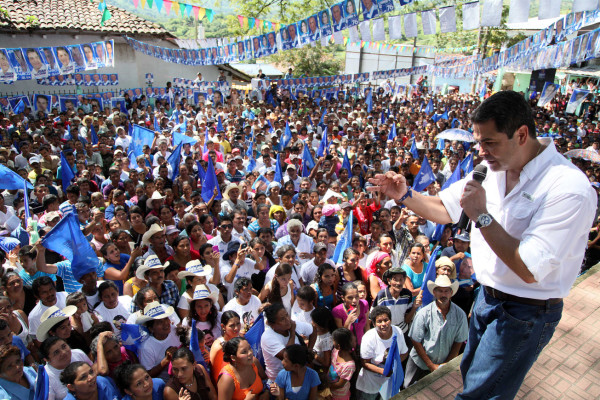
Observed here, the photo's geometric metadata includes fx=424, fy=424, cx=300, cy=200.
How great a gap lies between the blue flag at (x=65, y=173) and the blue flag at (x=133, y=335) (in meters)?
4.73

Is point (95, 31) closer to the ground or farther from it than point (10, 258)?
farther from it

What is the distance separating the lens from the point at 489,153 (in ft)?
5.55

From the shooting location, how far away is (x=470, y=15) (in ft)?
31.6

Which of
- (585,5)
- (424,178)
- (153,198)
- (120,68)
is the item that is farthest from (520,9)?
(120,68)

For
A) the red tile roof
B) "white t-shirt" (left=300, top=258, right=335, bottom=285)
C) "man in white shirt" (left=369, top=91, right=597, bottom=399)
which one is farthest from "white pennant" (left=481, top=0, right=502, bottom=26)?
the red tile roof

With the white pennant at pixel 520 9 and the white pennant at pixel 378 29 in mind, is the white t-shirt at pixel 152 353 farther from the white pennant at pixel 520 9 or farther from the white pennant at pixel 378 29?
the white pennant at pixel 378 29

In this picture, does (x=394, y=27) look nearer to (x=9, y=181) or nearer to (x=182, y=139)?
(x=182, y=139)

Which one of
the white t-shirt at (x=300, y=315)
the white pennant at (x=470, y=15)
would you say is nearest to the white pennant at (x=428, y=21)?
the white pennant at (x=470, y=15)

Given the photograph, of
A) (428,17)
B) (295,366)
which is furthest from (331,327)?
(428,17)

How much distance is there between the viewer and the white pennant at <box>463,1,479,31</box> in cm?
947

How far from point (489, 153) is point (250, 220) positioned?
4966 mm

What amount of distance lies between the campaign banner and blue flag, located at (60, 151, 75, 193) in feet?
21.7

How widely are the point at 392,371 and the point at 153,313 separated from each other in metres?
1.95

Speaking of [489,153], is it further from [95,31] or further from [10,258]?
[95,31]
